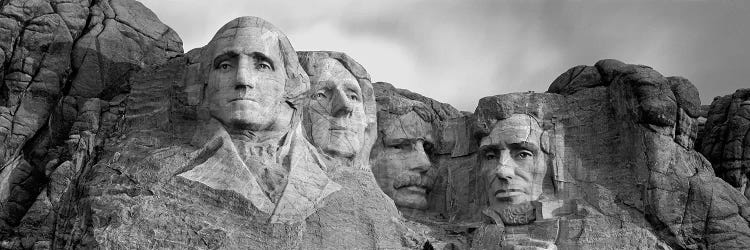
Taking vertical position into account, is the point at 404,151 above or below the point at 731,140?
below

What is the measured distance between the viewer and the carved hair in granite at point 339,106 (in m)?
21.3

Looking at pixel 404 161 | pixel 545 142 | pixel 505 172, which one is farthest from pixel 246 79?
pixel 545 142

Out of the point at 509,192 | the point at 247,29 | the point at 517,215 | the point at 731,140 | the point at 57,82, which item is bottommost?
the point at 517,215

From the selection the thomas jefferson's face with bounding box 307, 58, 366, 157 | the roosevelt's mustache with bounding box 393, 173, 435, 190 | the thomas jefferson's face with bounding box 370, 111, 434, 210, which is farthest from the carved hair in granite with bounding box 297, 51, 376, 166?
the roosevelt's mustache with bounding box 393, 173, 435, 190

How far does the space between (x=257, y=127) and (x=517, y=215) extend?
167 inches

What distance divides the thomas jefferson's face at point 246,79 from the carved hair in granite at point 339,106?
1.54 m

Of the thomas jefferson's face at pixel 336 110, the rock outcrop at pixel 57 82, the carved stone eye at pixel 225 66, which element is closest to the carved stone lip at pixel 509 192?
the thomas jefferson's face at pixel 336 110

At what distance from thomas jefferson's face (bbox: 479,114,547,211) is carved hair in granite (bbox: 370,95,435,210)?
3.60 ft

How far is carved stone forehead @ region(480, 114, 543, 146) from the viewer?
2159 cm

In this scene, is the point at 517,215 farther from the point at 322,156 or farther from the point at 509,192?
the point at 322,156

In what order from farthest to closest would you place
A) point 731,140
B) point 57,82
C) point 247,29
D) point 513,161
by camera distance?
point 731,140, point 57,82, point 513,161, point 247,29

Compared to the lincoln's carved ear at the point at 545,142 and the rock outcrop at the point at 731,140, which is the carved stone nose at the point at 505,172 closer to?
the lincoln's carved ear at the point at 545,142

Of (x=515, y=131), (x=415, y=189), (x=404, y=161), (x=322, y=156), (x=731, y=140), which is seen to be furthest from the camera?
(x=731, y=140)

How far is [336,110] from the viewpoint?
2156 centimetres
